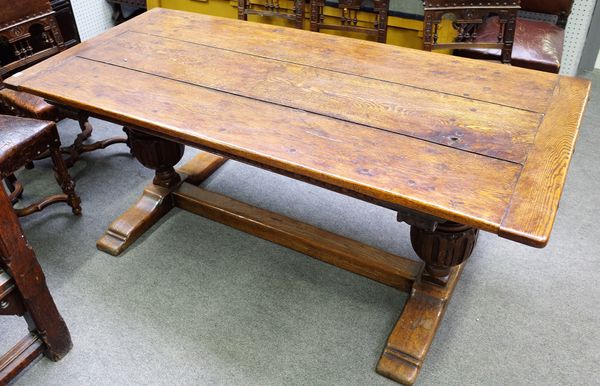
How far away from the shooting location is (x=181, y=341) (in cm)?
173

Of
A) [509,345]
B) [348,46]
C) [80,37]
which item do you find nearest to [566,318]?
[509,345]

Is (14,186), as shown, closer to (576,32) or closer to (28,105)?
(28,105)

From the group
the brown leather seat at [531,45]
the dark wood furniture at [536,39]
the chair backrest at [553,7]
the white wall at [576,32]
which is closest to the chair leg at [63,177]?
the dark wood furniture at [536,39]

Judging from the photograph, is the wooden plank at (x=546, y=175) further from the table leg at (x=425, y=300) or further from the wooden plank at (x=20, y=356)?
the wooden plank at (x=20, y=356)

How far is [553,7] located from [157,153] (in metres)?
2.31

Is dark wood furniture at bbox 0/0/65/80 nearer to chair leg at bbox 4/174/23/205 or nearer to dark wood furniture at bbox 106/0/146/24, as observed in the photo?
chair leg at bbox 4/174/23/205

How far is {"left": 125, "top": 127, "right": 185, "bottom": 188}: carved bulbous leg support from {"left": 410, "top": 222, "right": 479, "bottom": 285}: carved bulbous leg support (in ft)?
3.49

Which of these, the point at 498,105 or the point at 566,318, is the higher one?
the point at 498,105

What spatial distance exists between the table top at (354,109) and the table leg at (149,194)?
357 millimetres

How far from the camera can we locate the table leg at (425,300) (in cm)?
157

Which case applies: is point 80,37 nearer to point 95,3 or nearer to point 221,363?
point 95,3

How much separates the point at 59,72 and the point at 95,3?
2.06 meters

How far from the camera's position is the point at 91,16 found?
3.55 m

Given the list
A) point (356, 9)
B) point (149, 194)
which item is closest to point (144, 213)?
point (149, 194)
